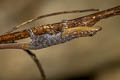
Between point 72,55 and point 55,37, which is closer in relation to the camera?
point 55,37

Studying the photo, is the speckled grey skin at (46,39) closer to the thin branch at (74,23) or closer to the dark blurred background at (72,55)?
the thin branch at (74,23)

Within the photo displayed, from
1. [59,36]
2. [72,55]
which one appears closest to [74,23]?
[59,36]

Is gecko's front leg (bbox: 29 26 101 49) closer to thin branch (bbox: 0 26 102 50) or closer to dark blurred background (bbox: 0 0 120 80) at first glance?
thin branch (bbox: 0 26 102 50)

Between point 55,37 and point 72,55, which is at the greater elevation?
point 72,55

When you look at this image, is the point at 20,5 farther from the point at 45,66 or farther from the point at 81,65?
the point at 81,65

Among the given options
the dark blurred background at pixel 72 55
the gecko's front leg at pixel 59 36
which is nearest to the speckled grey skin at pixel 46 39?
the gecko's front leg at pixel 59 36

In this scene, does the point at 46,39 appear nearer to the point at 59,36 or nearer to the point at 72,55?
the point at 59,36
